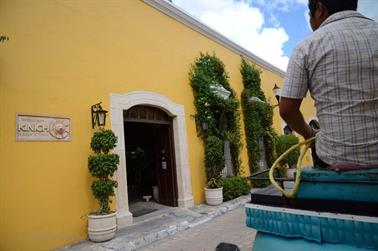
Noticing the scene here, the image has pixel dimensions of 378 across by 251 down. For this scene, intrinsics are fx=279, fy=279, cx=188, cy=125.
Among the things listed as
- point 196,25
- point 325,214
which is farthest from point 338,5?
point 196,25

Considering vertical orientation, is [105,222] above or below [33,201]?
below

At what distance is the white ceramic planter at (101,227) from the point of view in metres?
4.79

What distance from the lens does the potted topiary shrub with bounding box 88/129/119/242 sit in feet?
15.8

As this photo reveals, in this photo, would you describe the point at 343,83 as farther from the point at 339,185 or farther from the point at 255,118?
the point at 255,118

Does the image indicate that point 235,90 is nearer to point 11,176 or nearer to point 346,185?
point 11,176

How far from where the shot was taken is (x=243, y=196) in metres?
8.78

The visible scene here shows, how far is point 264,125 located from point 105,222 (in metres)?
8.62

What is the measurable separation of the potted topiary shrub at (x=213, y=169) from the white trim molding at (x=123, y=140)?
1.94 feet

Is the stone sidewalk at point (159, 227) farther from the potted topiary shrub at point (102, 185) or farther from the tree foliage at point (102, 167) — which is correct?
the tree foliage at point (102, 167)

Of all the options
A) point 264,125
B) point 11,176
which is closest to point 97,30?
point 11,176

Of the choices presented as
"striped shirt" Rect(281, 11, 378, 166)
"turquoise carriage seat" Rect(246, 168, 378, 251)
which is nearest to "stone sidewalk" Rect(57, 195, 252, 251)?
"turquoise carriage seat" Rect(246, 168, 378, 251)

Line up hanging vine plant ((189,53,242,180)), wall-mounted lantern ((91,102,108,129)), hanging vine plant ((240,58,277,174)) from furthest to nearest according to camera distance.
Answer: hanging vine plant ((240,58,277,174)) → hanging vine plant ((189,53,242,180)) → wall-mounted lantern ((91,102,108,129))

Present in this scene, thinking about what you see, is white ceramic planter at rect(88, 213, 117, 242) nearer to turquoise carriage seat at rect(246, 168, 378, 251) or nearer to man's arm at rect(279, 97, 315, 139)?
turquoise carriage seat at rect(246, 168, 378, 251)

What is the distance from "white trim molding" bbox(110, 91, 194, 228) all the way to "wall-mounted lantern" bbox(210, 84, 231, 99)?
1.39m
